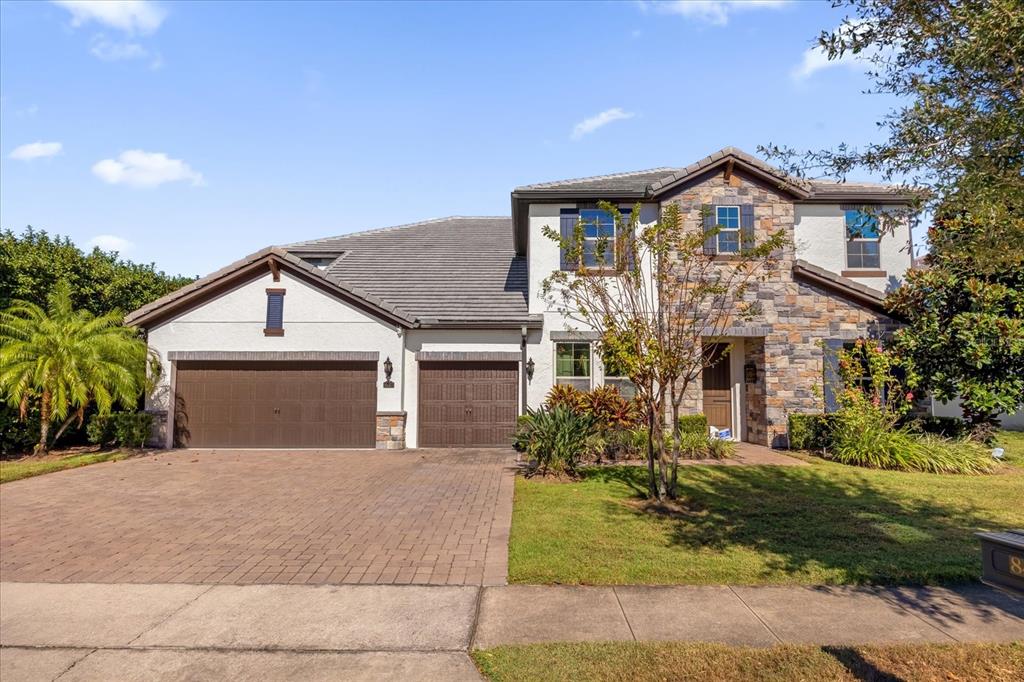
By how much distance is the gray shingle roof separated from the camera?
606 inches

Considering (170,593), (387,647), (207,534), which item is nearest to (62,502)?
(207,534)

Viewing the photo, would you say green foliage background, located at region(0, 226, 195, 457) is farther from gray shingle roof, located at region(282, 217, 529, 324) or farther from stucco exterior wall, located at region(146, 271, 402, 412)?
gray shingle roof, located at region(282, 217, 529, 324)

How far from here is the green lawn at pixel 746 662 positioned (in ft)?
11.6

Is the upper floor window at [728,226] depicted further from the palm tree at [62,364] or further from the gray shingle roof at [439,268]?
the palm tree at [62,364]

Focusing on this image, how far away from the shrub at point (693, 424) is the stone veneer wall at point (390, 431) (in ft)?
23.7

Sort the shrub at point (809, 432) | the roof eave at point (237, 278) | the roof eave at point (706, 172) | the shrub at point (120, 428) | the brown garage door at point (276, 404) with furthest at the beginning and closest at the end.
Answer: the brown garage door at point (276, 404)
the roof eave at point (237, 278)
the roof eave at point (706, 172)
the shrub at point (120, 428)
the shrub at point (809, 432)

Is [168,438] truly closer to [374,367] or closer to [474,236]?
[374,367]

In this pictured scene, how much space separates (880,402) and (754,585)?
10741 millimetres

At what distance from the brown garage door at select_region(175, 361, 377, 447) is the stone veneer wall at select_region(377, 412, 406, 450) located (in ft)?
1.21

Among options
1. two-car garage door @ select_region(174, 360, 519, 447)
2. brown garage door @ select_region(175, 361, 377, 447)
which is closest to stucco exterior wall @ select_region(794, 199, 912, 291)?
two-car garage door @ select_region(174, 360, 519, 447)

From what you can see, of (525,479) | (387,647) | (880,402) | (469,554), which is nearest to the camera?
(387,647)

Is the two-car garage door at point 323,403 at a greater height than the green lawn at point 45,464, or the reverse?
the two-car garage door at point 323,403

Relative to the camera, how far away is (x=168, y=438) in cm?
1445

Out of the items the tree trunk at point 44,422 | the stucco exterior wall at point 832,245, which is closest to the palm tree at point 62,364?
the tree trunk at point 44,422
